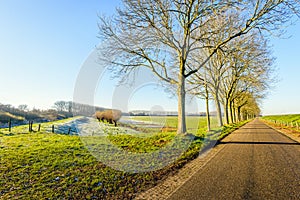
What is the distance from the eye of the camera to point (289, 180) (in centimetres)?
505

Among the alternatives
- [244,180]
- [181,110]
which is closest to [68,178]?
[244,180]

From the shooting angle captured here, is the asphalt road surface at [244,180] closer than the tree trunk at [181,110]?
Yes

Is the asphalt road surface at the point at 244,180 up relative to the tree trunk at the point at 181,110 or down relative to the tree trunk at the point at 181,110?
down

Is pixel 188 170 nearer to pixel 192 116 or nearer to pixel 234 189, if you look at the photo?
pixel 234 189

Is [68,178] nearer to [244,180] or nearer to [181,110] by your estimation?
[244,180]

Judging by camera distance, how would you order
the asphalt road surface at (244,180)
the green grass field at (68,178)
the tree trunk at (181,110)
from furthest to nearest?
1. the tree trunk at (181,110)
2. the green grass field at (68,178)
3. the asphalt road surface at (244,180)

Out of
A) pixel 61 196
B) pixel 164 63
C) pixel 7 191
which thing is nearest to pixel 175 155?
pixel 61 196

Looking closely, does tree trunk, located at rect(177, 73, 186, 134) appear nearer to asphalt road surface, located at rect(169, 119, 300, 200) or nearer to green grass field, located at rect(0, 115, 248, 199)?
green grass field, located at rect(0, 115, 248, 199)

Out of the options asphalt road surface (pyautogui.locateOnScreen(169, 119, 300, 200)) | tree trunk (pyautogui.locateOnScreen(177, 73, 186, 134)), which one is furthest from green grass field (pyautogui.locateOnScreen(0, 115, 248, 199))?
tree trunk (pyautogui.locateOnScreen(177, 73, 186, 134))

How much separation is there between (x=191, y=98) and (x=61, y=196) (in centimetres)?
2035

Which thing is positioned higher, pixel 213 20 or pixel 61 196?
pixel 213 20

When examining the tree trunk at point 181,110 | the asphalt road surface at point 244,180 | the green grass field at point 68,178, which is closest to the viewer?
the asphalt road surface at point 244,180

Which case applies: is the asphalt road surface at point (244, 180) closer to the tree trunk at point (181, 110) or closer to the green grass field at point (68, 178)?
the green grass field at point (68, 178)

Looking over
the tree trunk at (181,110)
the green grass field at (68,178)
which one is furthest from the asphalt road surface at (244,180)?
the tree trunk at (181,110)
